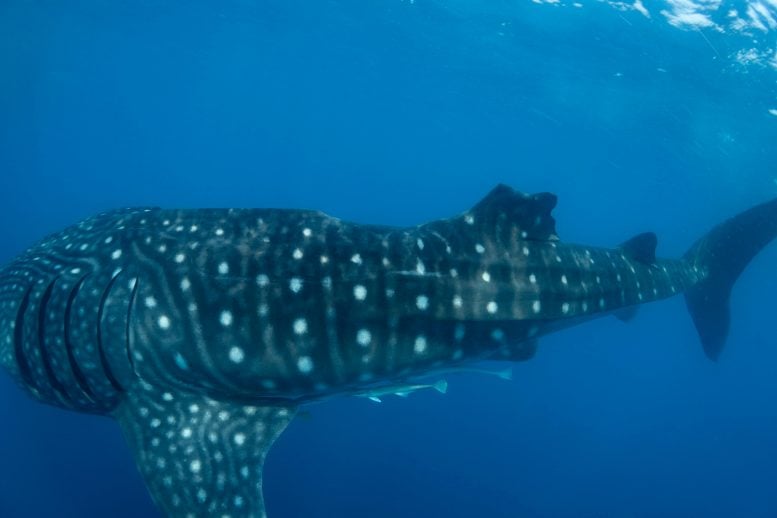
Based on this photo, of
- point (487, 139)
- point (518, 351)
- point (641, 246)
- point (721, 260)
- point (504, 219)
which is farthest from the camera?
point (487, 139)

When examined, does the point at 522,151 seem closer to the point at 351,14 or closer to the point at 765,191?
the point at 765,191

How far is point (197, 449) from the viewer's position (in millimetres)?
4129

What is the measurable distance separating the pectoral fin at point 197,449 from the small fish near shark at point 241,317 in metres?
0.01

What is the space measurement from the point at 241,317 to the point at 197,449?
40.9 inches

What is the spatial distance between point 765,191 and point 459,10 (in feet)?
80.7

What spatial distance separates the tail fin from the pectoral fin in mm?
6832

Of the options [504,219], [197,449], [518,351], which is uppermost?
[504,219]

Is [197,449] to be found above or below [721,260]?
below

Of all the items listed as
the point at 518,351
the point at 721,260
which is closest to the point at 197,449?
the point at 518,351

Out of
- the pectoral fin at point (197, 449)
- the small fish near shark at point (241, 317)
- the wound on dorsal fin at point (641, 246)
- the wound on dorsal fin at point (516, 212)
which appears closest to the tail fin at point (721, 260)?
the wound on dorsal fin at point (641, 246)

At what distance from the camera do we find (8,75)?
64875mm

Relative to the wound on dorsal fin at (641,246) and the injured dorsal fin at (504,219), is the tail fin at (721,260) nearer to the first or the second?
the wound on dorsal fin at (641,246)

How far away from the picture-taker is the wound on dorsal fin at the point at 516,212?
4.78 m

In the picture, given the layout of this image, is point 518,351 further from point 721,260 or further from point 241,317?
point 721,260
